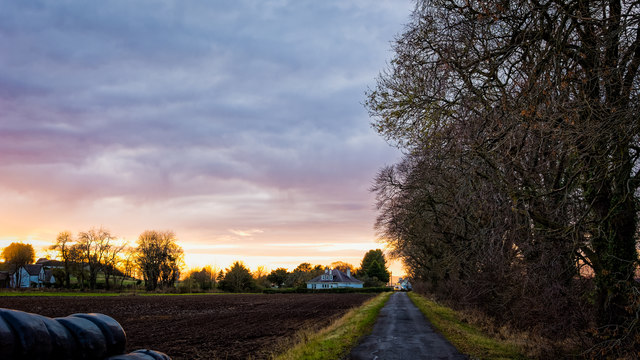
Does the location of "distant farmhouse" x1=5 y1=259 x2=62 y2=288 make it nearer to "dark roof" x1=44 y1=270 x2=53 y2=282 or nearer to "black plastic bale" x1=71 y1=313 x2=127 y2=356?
"dark roof" x1=44 y1=270 x2=53 y2=282

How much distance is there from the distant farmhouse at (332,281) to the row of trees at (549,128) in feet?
411

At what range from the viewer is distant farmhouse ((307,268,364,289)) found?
135250mm

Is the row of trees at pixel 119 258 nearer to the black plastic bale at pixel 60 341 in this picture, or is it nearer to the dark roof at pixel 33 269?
the dark roof at pixel 33 269

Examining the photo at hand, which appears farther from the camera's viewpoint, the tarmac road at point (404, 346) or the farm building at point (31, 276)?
the farm building at point (31, 276)

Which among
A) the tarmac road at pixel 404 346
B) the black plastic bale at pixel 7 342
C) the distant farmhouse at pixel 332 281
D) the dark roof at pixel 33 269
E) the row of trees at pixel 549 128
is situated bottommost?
the distant farmhouse at pixel 332 281

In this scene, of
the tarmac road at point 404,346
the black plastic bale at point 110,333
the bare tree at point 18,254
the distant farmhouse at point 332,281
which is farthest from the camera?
the distant farmhouse at point 332,281

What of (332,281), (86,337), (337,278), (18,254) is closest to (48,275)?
(18,254)

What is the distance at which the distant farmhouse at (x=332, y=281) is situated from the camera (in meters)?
135

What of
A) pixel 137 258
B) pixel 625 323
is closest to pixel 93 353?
pixel 625 323

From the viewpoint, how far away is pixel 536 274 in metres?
12.0

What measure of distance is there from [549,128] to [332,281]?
446 ft

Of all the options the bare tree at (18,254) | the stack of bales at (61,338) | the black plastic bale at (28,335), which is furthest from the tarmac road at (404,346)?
the bare tree at (18,254)

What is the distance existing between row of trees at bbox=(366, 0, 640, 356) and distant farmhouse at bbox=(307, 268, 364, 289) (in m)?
125

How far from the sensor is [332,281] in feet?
455
